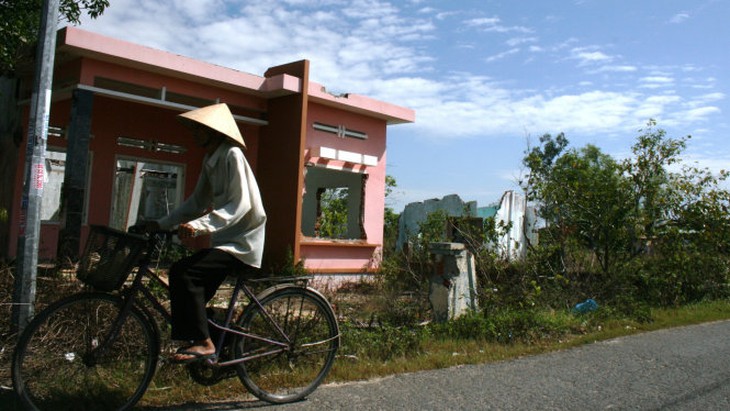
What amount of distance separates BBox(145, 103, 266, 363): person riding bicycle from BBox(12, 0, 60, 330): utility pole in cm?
125

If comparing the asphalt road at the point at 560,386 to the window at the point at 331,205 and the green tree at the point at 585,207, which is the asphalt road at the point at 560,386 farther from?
the window at the point at 331,205

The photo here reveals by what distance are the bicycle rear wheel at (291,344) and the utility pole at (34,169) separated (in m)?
1.80

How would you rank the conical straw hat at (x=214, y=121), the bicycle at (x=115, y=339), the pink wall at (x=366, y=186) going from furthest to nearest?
1. the pink wall at (x=366, y=186)
2. the conical straw hat at (x=214, y=121)
3. the bicycle at (x=115, y=339)

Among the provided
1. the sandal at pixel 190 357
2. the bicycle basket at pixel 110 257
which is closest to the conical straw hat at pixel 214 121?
the bicycle basket at pixel 110 257

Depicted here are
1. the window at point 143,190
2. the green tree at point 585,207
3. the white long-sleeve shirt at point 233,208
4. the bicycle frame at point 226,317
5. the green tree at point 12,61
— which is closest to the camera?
the bicycle frame at point 226,317

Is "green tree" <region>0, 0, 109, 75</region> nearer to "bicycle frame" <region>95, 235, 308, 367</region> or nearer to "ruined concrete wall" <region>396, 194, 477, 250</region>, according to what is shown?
"bicycle frame" <region>95, 235, 308, 367</region>

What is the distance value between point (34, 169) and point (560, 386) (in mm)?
4544

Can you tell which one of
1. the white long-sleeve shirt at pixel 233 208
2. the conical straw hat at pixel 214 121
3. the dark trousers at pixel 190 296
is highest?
the conical straw hat at pixel 214 121

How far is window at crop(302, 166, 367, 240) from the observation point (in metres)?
13.1

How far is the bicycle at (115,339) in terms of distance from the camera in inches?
147

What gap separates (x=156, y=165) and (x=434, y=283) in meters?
7.20

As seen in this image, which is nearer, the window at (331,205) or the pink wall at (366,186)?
the pink wall at (366,186)

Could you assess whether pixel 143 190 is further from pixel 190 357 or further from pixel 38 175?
pixel 190 357

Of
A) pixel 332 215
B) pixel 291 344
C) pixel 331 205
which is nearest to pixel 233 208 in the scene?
pixel 291 344
